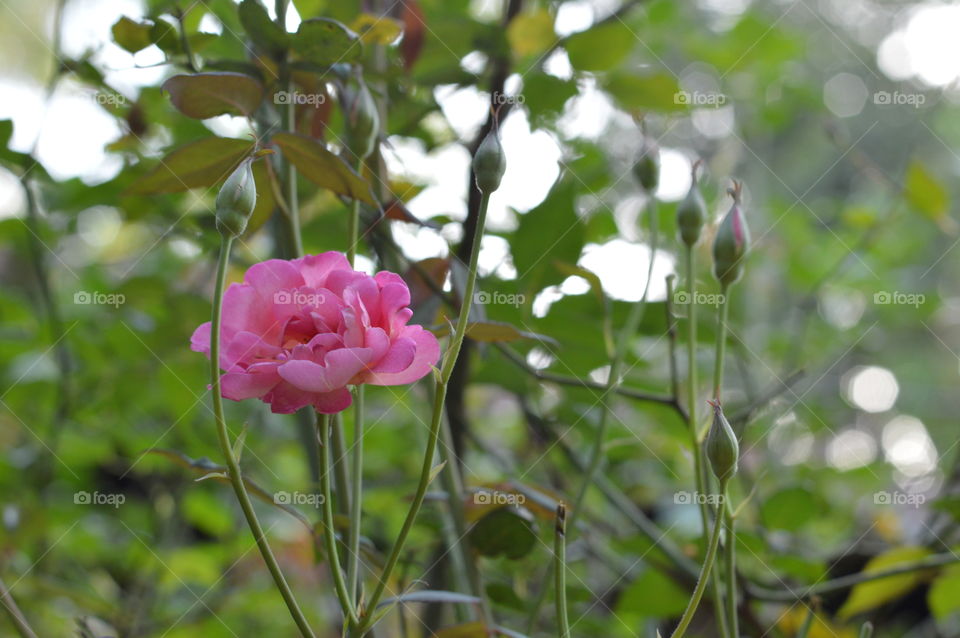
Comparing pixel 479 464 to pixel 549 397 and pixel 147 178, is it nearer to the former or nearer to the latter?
pixel 549 397

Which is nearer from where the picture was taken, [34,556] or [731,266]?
[731,266]

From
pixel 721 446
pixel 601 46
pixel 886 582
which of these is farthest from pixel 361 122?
pixel 886 582

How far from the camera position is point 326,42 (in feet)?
1.60

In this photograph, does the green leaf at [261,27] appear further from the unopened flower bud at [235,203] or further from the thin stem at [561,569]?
the thin stem at [561,569]

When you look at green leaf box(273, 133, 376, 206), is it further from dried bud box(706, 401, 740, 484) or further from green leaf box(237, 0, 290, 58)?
dried bud box(706, 401, 740, 484)

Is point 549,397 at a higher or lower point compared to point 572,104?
lower

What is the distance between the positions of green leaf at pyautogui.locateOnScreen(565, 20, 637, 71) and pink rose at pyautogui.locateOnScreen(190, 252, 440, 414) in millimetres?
475

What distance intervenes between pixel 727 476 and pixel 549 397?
54cm

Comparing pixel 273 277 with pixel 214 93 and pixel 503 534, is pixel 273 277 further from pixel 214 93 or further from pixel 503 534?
pixel 503 534

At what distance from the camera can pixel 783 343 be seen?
1.21 meters

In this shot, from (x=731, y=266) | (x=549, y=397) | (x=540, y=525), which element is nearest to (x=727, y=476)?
(x=731, y=266)

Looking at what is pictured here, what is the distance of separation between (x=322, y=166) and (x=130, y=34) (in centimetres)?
21

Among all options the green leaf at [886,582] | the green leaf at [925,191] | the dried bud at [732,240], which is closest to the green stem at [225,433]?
the dried bud at [732,240]

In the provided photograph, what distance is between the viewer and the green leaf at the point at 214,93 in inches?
18.0
